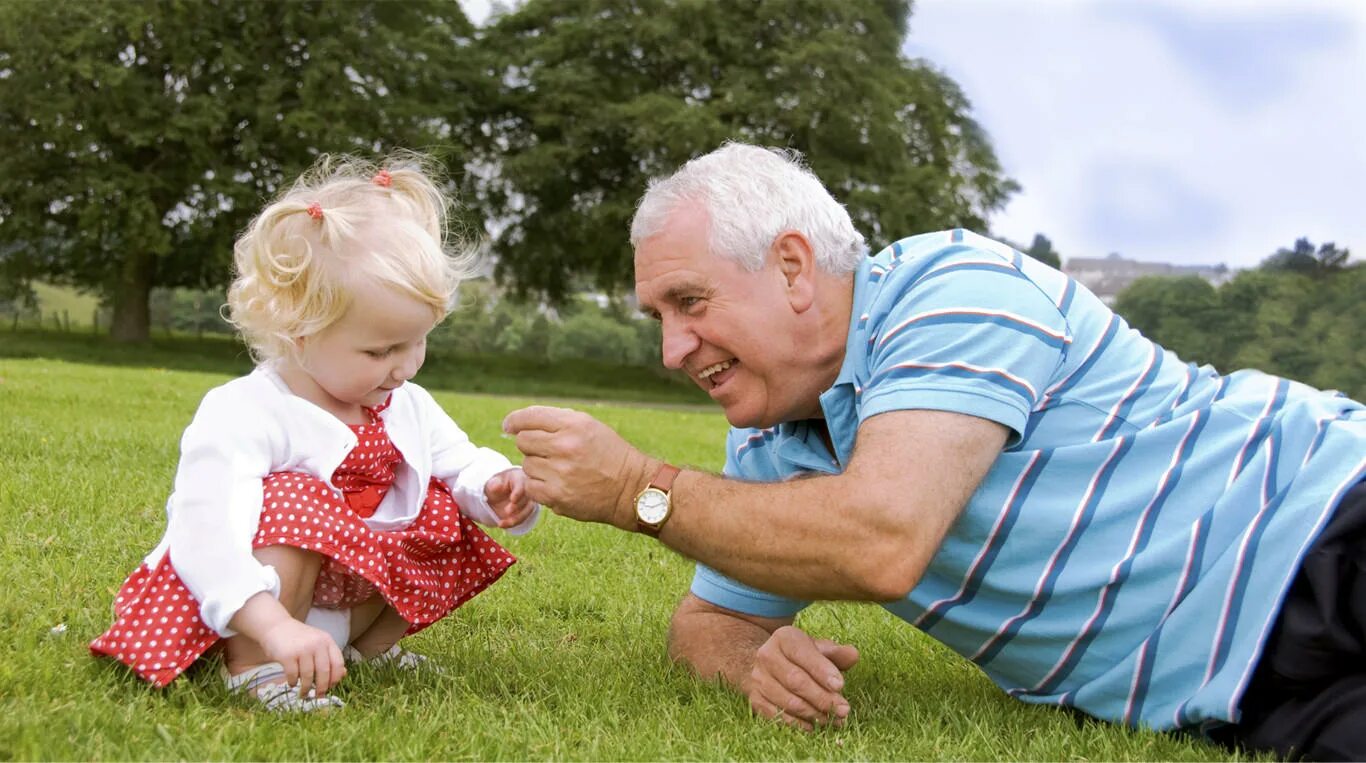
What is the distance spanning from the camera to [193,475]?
2.74m

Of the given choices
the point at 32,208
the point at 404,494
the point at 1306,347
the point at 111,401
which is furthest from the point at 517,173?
the point at 404,494

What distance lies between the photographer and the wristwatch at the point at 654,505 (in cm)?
264

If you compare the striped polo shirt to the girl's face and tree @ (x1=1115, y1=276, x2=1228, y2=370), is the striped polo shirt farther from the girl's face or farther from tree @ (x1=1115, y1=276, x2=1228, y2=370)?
tree @ (x1=1115, y1=276, x2=1228, y2=370)

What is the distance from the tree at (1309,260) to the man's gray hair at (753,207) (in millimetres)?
22979

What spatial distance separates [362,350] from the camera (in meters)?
3.00

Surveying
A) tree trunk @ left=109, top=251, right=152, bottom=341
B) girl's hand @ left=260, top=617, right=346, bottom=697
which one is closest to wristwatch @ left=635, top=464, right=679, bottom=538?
girl's hand @ left=260, top=617, right=346, bottom=697

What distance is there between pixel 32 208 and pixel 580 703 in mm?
28995

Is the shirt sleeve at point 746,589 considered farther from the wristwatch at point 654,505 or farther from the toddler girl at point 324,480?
the wristwatch at point 654,505

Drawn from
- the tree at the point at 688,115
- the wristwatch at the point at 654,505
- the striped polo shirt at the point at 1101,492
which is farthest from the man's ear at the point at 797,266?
the tree at the point at 688,115

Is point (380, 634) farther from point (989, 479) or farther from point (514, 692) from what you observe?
point (989, 479)

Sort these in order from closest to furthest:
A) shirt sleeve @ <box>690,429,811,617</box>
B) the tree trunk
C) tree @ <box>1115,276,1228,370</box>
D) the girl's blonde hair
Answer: the girl's blonde hair
shirt sleeve @ <box>690,429,811,617</box>
tree @ <box>1115,276,1228,370</box>
the tree trunk

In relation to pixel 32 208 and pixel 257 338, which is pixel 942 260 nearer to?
pixel 257 338

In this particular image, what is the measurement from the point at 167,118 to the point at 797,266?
27.4 metres

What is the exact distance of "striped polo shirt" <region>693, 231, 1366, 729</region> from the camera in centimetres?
276
